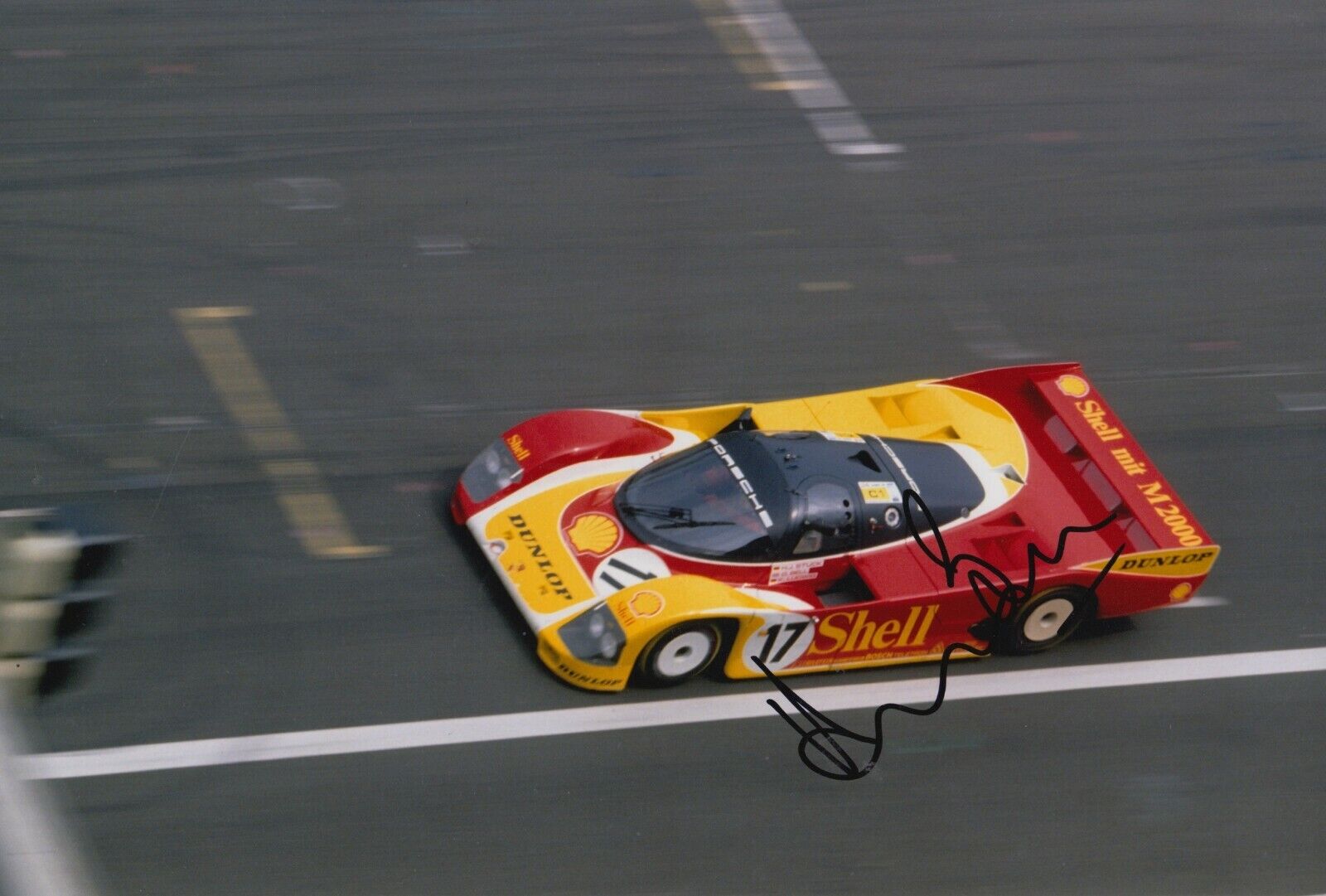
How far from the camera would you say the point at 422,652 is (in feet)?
29.1

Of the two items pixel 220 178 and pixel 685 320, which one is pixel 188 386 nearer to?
pixel 220 178

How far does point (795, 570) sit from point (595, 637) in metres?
1.21

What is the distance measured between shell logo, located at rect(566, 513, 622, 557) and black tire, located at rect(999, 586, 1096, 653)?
91.9 inches

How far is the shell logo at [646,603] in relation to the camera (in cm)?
823

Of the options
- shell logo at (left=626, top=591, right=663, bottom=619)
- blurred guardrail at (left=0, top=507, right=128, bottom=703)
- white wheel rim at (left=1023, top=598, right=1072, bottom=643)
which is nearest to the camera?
shell logo at (left=626, top=591, right=663, bottom=619)

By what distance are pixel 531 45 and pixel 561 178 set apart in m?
2.15

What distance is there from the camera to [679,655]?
847 cm

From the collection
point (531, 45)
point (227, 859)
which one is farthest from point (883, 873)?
point (531, 45)

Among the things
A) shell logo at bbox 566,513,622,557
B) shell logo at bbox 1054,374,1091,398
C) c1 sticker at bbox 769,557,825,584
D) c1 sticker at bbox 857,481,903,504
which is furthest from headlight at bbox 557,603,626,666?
shell logo at bbox 1054,374,1091,398

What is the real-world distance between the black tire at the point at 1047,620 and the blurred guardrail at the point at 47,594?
5.33m

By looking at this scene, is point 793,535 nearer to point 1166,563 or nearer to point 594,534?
point 594,534

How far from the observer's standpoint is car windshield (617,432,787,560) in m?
8.66
